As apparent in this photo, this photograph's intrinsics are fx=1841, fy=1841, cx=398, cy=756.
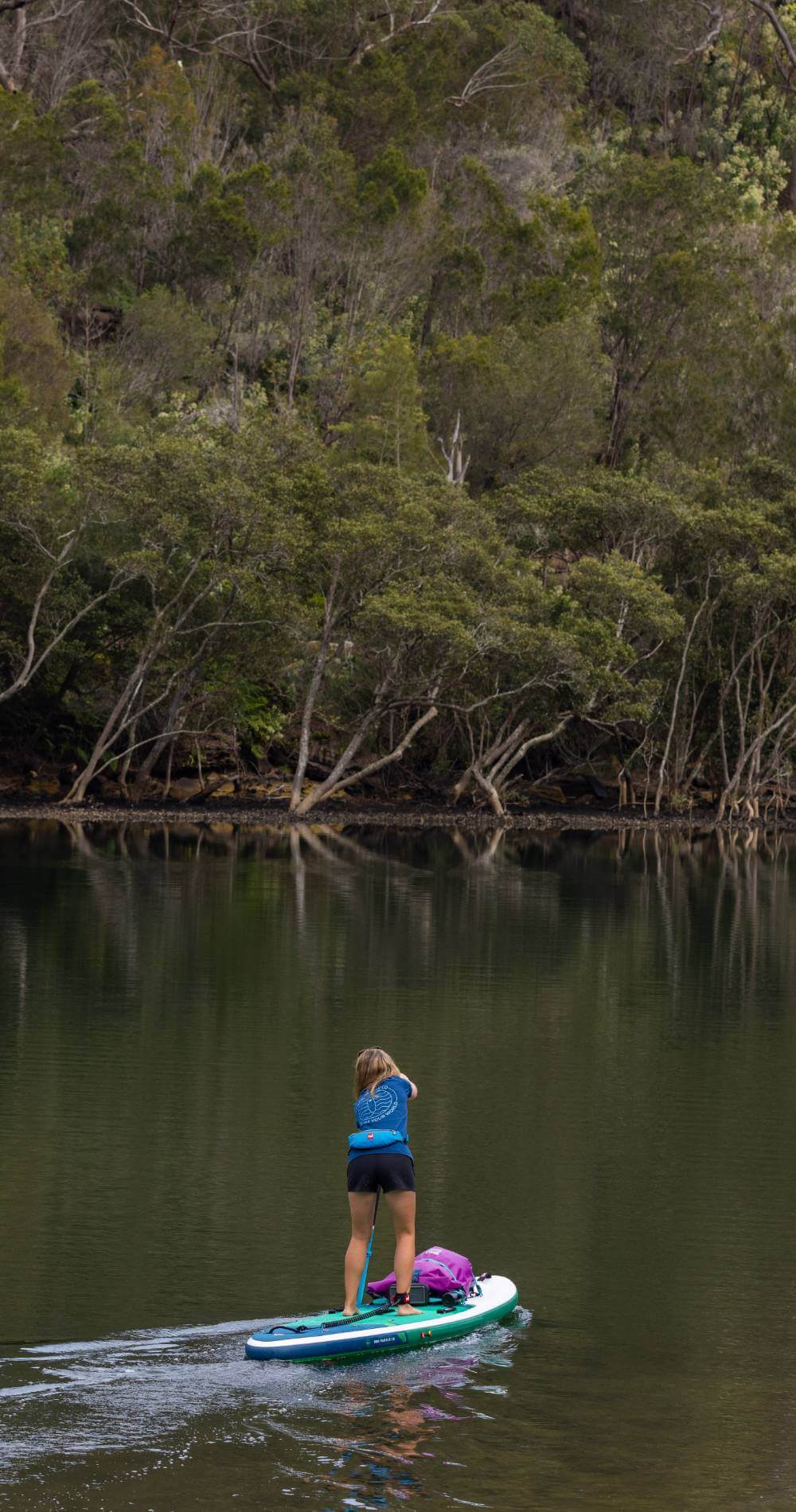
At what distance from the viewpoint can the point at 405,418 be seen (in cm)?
5731

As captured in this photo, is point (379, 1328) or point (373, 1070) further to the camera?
point (373, 1070)

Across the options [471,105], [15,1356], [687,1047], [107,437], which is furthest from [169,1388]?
[471,105]

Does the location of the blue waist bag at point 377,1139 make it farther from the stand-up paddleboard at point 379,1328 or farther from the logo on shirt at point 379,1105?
the stand-up paddleboard at point 379,1328

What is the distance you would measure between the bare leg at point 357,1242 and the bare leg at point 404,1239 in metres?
0.14

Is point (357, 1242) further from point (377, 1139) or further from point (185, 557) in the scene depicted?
point (185, 557)

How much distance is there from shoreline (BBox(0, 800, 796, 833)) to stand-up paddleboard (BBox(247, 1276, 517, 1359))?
36.6 m

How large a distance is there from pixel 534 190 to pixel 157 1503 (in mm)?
70145

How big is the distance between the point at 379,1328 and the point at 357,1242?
0.48 meters

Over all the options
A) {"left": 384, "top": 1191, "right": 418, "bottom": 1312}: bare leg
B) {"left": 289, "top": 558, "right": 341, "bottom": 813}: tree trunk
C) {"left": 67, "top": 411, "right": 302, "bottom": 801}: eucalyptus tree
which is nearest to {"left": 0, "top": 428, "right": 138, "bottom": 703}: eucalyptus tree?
{"left": 67, "top": 411, "right": 302, "bottom": 801}: eucalyptus tree

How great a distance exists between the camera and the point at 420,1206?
12562 millimetres

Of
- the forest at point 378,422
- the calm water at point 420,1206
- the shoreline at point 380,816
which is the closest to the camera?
the calm water at point 420,1206

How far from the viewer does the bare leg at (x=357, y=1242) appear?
9.68 meters

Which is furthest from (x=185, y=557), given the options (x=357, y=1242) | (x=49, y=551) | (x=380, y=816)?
(x=357, y=1242)

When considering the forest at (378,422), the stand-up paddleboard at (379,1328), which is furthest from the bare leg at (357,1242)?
the forest at (378,422)
